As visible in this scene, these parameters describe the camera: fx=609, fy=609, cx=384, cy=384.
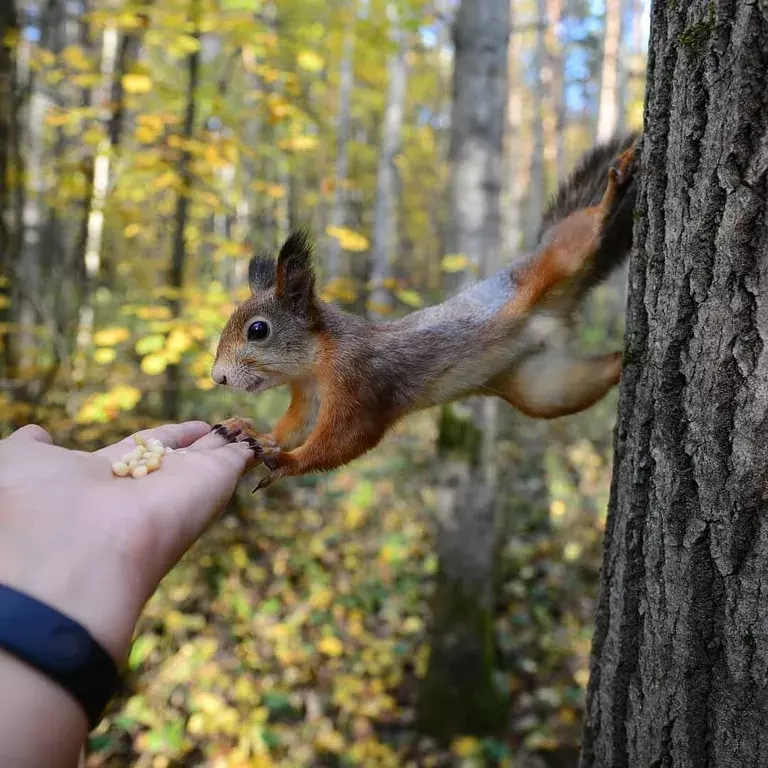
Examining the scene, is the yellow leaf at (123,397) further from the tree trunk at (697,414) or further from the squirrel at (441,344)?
the tree trunk at (697,414)

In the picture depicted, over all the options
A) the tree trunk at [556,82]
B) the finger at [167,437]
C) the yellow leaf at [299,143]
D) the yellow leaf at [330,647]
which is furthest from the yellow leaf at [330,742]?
the tree trunk at [556,82]

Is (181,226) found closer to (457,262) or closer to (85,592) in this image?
(457,262)

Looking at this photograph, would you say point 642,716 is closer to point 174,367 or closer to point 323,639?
point 323,639

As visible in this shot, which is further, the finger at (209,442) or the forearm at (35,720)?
the finger at (209,442)

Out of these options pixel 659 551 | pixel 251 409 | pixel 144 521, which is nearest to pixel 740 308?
pixel 659 551

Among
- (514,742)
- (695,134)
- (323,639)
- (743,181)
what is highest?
(695,134)

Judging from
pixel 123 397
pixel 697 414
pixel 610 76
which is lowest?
pixel 123 397

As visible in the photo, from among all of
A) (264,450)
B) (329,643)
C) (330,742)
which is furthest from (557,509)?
(264,450)
